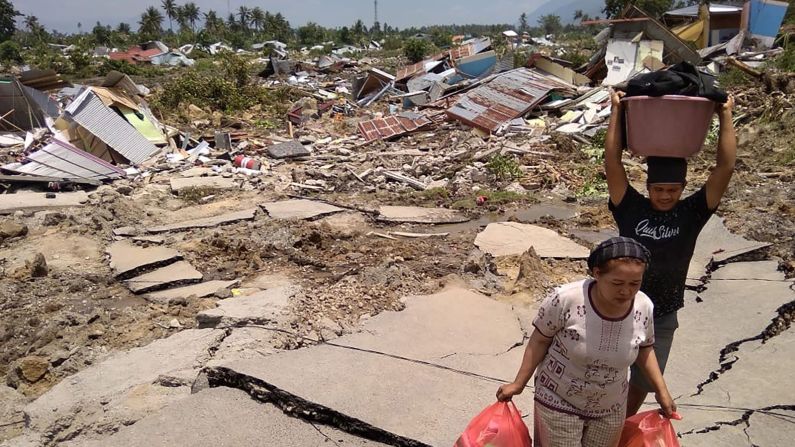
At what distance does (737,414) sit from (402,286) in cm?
249

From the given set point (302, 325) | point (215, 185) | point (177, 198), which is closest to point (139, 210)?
point (177, 198)

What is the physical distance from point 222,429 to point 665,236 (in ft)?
7.46

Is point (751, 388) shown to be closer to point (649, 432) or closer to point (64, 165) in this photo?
point (649, 432)

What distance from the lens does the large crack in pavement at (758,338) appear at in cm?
340

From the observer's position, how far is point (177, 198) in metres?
8.98

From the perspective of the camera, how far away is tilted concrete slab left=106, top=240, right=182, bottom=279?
5598 millimetres

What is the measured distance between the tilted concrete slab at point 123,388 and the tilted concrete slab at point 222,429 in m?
0.17

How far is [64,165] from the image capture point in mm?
9766

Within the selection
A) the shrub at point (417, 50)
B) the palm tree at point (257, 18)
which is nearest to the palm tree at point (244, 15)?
the palm tree at point (257, 18)

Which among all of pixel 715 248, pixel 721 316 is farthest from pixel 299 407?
pixel 715 248

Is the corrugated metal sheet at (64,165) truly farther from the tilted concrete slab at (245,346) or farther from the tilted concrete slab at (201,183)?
the tilted concrete slab at (245,346)

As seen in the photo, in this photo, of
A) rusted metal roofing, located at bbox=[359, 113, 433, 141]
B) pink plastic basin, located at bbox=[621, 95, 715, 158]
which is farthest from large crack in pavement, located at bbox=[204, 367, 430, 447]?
rusted metal roofing, located at bbox=[359, 113, 433, 141]

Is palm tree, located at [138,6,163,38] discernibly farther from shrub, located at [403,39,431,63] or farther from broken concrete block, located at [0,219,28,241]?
broken concrete block, located at [0,219,28,241]

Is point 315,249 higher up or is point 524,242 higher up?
point 315,249
